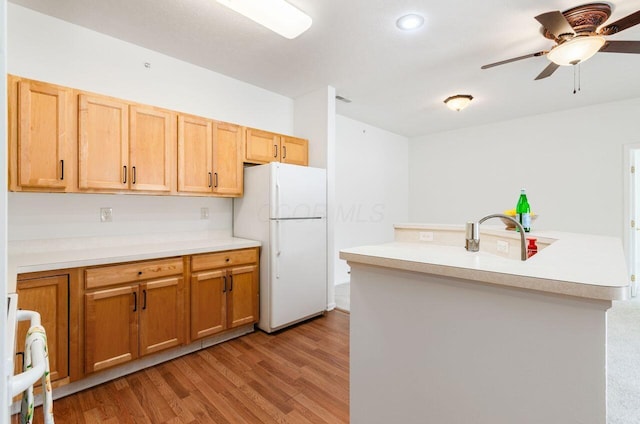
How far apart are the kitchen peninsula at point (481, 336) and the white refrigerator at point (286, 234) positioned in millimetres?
1689

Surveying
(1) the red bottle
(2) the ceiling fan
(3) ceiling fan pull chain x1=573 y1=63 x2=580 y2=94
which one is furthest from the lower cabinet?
(3) ceiling fan pull chain x1=573 y1=63 x2=580 y2=94

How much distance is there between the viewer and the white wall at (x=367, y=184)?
4.75m

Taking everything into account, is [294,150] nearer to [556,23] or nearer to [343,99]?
[343,99]

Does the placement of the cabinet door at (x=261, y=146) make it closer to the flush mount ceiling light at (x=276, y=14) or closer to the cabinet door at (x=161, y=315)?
the flush mount ceiling light at (x=276, y=14)

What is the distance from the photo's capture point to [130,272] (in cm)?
217

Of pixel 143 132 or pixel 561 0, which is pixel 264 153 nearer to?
pixel 143 132

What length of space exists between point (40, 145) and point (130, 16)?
3.83 ft

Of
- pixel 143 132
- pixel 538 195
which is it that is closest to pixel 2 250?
pixel 143 132

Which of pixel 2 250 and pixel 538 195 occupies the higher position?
pixel 538 195

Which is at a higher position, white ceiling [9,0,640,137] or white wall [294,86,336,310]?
white ceiling [9,0,640,137]

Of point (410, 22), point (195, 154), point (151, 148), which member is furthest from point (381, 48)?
point (151, 148)

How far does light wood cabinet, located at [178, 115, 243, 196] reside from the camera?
2676 millimetres

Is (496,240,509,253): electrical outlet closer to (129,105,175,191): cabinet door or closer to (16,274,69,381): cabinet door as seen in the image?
(129,105,175,191): cabinet door

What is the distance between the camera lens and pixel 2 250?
1.41 feet
